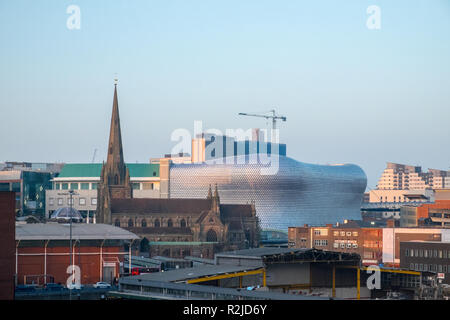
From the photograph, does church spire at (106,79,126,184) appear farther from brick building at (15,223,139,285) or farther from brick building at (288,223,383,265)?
brick building at (15,223,139,285)

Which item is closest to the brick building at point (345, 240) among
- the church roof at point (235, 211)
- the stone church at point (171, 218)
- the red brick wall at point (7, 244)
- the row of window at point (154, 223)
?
the stone church at point (171, 218)

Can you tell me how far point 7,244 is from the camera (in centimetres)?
5791

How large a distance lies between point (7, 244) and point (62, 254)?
104 ft

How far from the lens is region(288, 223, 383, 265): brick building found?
A: 140 m

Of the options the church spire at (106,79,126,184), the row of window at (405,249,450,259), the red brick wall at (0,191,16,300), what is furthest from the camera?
the church spire at (106,79,126,184)

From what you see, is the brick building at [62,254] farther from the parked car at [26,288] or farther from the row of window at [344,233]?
the row of window at [344,233]

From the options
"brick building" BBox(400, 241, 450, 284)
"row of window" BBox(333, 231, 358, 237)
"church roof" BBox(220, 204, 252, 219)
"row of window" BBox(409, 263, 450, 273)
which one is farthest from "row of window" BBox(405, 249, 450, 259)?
"church roof" BBox(220, 204, 252, 219)

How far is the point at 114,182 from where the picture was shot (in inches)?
7480

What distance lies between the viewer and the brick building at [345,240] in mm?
139875

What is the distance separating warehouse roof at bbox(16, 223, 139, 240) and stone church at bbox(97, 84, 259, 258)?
7287cm

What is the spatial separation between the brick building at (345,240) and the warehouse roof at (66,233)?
49.1 meters

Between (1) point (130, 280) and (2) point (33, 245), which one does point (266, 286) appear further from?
(2) point (33, 245)
